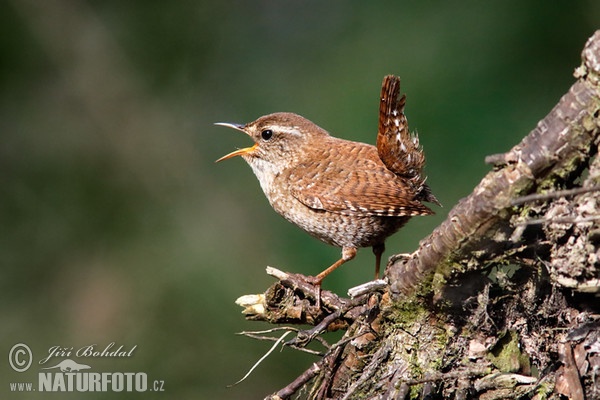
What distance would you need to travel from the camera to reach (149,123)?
19.4ft

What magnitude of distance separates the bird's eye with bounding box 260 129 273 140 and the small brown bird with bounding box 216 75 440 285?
16 cm

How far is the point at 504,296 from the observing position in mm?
2025

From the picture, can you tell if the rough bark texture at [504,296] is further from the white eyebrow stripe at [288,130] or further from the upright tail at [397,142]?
the white eyebrow stripe at [288,130]

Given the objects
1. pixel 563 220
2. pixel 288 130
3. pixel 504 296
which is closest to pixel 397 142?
pixel 288 130

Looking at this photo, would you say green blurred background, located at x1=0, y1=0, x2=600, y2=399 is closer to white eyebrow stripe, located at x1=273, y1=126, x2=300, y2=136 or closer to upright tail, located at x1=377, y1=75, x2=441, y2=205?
white eyebrow stripe, located at x1=273, y1=126, x2=300, y2=136

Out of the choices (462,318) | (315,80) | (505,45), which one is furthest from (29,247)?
(462,318)

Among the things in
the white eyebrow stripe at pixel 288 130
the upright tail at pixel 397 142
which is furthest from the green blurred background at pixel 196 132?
the upright tail at pixel 397 142

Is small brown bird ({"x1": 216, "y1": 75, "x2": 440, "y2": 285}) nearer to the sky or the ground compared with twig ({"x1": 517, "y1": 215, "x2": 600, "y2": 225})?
nearer to the sky

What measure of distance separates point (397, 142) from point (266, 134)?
713mm

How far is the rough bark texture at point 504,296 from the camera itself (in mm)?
1733

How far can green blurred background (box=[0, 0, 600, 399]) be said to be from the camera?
186 inches

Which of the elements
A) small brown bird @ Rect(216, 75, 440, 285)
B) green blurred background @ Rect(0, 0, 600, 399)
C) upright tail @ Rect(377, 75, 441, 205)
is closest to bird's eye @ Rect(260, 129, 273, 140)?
small brown bird @ Rect(216, 75, 440, 285)

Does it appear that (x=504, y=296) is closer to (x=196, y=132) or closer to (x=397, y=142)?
(x=397, y=142)

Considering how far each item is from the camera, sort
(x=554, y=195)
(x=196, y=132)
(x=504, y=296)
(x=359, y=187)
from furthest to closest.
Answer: (x=196, y=132), (x=359, y=187), (x=504, y=296), (x=554, y=195)
